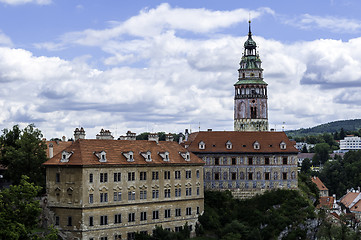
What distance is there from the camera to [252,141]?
352 ft

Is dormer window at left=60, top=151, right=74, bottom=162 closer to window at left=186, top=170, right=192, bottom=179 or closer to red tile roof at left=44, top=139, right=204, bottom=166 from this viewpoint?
red tile roof at left=44, top=139, right=204, bottom=166

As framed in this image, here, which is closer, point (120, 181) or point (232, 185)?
point (120, 181)

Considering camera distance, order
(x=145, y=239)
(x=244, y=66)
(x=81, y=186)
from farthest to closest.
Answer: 1. (x=244, y=66)
2. (x=145, y=239)
3. (x=81, y=186)

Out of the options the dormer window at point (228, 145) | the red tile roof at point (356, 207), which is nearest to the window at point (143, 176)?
the dormer window at point (228, 145)

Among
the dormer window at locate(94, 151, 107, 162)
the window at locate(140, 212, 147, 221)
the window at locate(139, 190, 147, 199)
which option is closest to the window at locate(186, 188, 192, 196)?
the window at locate(139, 190, 147, 199)

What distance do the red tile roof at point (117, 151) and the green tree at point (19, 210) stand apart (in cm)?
1136

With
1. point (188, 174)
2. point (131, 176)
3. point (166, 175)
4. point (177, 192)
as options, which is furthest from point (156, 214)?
point (188, 174)

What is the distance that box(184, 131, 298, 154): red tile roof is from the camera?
10588 centimetres

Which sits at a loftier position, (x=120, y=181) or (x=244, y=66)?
(x=244, y=66)

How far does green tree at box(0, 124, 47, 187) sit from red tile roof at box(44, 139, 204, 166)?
8.00 meters

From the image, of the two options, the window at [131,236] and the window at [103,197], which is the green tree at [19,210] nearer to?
the window at [103,197]

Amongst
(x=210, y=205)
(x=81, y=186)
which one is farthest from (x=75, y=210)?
(x=210, y=205)

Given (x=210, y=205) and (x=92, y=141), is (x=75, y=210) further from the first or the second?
(x=210, y=205)

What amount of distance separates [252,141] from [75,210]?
39093 mm
